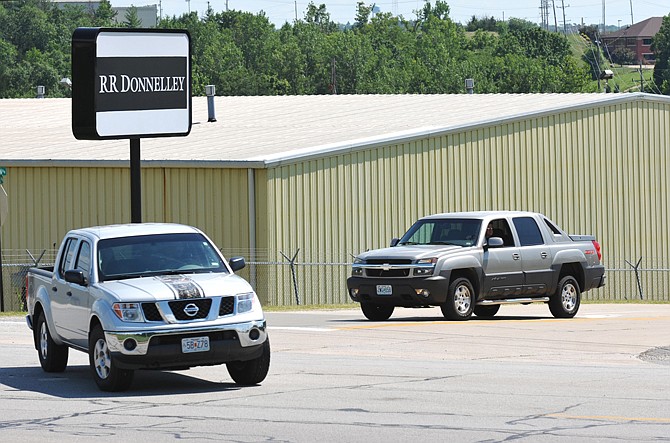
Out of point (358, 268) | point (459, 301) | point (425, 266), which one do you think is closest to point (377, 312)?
point (358, 268)

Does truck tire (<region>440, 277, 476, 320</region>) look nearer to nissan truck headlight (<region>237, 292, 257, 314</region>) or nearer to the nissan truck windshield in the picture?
the nissan truck windshield

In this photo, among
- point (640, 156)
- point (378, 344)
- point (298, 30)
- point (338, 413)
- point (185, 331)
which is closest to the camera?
point (338, 413)

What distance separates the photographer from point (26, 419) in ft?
40.7

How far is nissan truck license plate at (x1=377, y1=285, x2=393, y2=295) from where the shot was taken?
22.8 metres

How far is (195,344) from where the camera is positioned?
13.8 m

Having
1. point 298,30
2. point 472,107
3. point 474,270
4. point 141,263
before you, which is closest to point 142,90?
point 474,270

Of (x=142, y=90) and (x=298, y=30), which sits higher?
(x=298, y=30)

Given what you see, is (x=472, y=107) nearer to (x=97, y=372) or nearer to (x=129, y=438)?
(x=97, y=372)

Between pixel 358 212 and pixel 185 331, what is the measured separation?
21625 millimetres

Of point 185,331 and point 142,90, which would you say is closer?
point 185,331

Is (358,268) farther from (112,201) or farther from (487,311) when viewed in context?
(112,201)

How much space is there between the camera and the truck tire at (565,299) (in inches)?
965

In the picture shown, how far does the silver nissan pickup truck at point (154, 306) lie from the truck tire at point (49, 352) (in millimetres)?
254

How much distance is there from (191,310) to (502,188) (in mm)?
26154
